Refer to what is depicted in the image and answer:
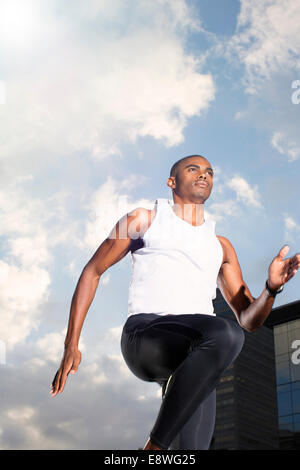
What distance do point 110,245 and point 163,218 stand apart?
0.41 metres

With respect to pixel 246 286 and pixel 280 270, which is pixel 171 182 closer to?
pixel 246 286

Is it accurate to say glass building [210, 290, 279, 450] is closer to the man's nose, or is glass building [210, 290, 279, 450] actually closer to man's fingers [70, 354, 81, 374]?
the man's nose

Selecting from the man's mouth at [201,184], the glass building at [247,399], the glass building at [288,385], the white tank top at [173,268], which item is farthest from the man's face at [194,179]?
the glass building at [247,399]

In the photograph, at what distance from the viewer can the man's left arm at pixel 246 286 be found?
3.10 m

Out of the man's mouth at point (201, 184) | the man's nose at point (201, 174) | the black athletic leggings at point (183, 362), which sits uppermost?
the man's nose at point (201, 174)

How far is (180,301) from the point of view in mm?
2932

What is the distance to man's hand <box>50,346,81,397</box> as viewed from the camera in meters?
2.85

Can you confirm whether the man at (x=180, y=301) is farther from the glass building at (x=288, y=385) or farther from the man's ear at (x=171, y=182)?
the glass building at (x=288, y=385)

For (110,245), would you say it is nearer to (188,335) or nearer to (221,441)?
(188,335)

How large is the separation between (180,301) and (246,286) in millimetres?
838

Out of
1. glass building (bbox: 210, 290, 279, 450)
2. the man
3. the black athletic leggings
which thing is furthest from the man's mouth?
glass building (bbox: 210, 290, 279, 450)

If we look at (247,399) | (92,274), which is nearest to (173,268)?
(92,274)

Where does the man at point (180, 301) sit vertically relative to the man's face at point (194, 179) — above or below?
below

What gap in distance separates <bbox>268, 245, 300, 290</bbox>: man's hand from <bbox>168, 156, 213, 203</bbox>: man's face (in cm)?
74
